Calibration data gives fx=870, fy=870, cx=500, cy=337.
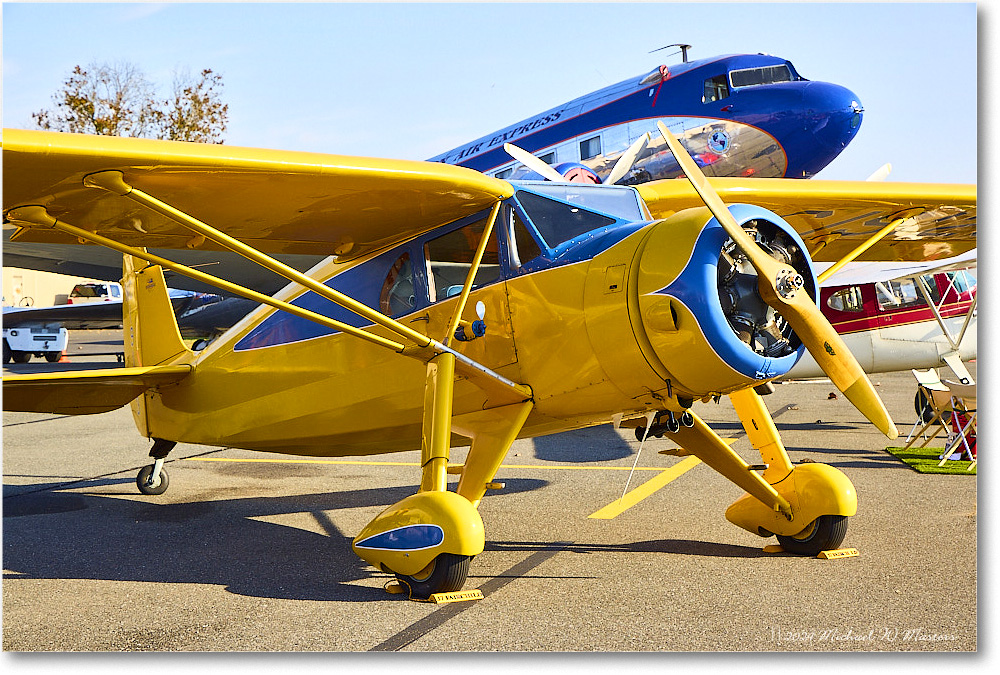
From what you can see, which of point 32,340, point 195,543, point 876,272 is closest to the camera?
point 195,543

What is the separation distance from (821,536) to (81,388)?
522 centimetres

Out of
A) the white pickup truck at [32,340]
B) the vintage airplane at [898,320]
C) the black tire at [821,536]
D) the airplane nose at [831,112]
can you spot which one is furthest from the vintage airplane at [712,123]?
the white pickup truck at [32,340]

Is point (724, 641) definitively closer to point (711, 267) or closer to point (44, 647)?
point (711, 267)

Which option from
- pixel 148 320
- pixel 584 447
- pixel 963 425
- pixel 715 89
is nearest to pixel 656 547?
pixel 584 447

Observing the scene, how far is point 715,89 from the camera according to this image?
13.1 m

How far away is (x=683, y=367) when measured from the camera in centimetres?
438

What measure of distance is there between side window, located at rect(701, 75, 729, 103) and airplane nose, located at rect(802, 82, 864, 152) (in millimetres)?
1140

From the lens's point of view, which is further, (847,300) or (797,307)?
(847,300)

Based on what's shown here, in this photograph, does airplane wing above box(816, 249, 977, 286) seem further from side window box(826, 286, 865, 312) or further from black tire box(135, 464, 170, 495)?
black tire box(135, 464, 170, 495)

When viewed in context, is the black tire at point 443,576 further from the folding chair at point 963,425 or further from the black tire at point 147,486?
the folding chair at point 963,425

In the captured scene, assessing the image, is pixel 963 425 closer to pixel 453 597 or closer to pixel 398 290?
pixel 398 290

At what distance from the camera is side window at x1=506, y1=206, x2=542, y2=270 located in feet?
16.5

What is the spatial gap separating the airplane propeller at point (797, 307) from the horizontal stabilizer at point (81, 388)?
14.6ft

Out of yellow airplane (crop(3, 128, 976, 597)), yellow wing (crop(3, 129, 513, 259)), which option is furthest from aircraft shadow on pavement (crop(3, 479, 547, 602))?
yellow wing (crop(3, 129, 513, 259))
